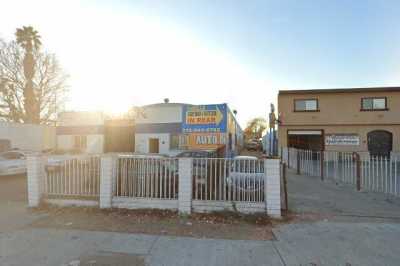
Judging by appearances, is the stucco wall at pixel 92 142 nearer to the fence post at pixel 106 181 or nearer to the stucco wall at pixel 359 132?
the fence post at pixel 106 181

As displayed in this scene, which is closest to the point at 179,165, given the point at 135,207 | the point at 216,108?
the point at 135,207

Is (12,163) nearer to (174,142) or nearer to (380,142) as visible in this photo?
(174,142)

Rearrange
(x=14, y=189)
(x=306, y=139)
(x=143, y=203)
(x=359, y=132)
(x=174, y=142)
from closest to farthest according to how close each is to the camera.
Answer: (x=143, y=203) < (x=14, y=189) < (x=359, y=132) < (x=306, y=139) < (x=174, y=142)

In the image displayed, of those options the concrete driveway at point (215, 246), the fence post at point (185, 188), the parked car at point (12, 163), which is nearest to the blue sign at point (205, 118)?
the parked car at point (12, 163)

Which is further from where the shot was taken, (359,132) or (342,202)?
(359,132)

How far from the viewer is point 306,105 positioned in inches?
625

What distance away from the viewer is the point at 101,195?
5.20 m

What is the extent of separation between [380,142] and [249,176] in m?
16.7

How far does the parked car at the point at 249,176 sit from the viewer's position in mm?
4902

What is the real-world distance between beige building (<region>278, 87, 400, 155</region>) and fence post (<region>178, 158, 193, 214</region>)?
12.7 metres

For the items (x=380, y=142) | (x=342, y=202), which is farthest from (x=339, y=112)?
(x=342, y=202)

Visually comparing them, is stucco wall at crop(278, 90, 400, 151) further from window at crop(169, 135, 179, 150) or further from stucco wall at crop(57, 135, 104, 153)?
stucco wall at crop(57, 135, 104, 153)

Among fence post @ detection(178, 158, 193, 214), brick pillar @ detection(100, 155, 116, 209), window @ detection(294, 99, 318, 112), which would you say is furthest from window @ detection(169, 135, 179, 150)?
fence post @ detection(178, 158, 193, 214)

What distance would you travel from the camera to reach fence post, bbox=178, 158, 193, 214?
4.91 meters
